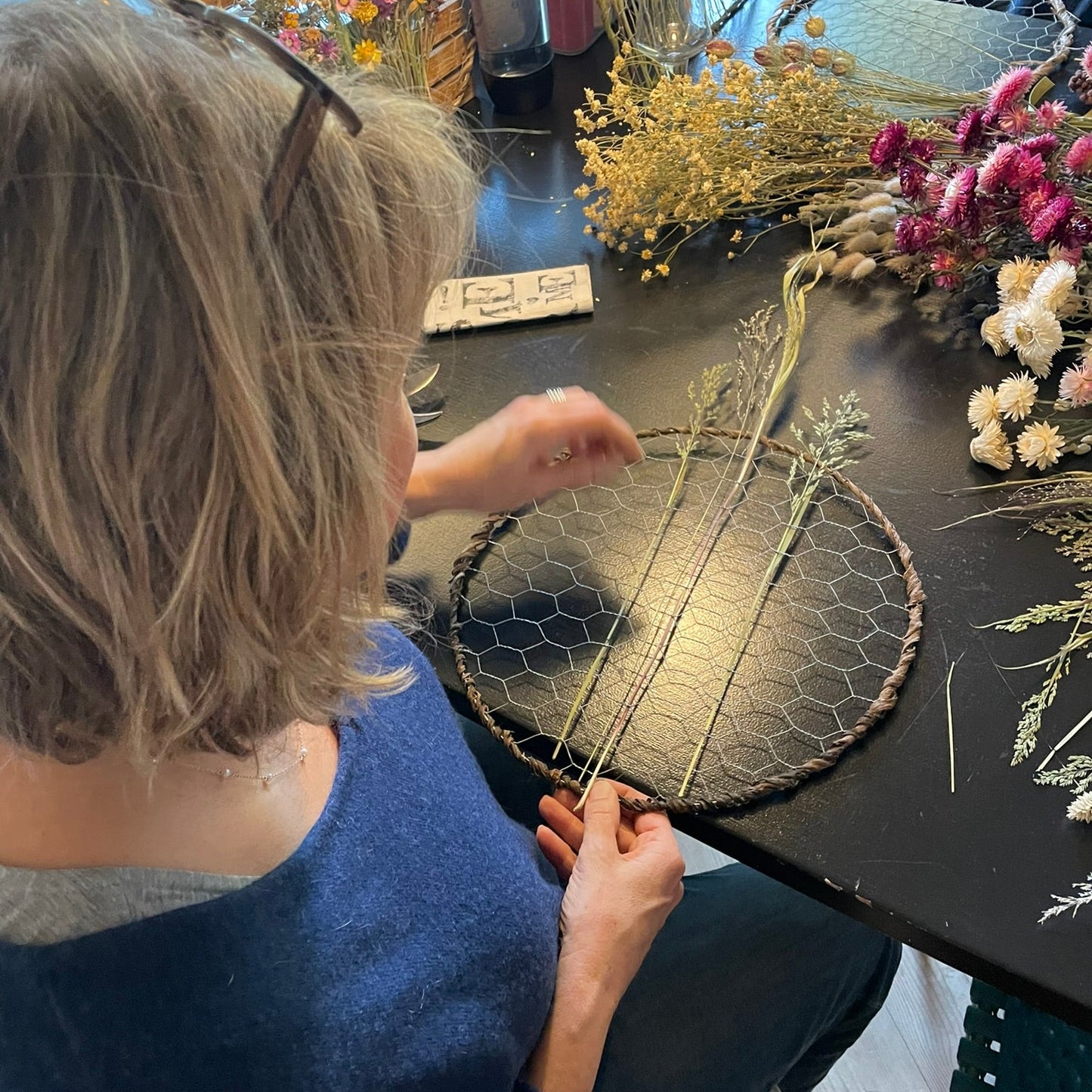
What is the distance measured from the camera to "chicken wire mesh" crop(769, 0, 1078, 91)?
137 centimetres

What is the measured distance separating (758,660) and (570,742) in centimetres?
19

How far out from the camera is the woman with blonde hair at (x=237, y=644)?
1.28 feet

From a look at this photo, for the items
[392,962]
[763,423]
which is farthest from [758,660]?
[392,962]

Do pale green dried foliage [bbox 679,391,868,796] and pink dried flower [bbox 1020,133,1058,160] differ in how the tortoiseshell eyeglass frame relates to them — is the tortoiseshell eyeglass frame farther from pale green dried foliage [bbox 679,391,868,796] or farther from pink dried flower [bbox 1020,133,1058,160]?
pink dried flower [bbox 1020,133,1058,160]

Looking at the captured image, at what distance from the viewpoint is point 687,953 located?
89 centimetres

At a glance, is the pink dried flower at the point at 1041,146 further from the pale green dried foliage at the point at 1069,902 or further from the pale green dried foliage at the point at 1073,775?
the pale green dried foliage at the point at 1069,902

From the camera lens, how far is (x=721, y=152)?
123 centimetres

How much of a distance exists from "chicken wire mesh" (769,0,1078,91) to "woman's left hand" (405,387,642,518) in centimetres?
85

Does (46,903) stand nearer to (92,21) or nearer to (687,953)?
(92,21)

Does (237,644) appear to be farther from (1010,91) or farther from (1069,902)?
(1010,91)

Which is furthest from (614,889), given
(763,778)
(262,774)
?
(262,774)

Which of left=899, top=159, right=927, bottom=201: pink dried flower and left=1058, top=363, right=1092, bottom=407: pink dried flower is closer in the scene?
left=1058, top=363, right=1092, bottom=407: pink dried flower

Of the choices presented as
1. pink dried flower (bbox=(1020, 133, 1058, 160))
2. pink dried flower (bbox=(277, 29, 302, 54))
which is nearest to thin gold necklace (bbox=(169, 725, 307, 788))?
pink dried flower (bbox=(277, 29, 302, 54))

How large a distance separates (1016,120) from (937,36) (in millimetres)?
494
